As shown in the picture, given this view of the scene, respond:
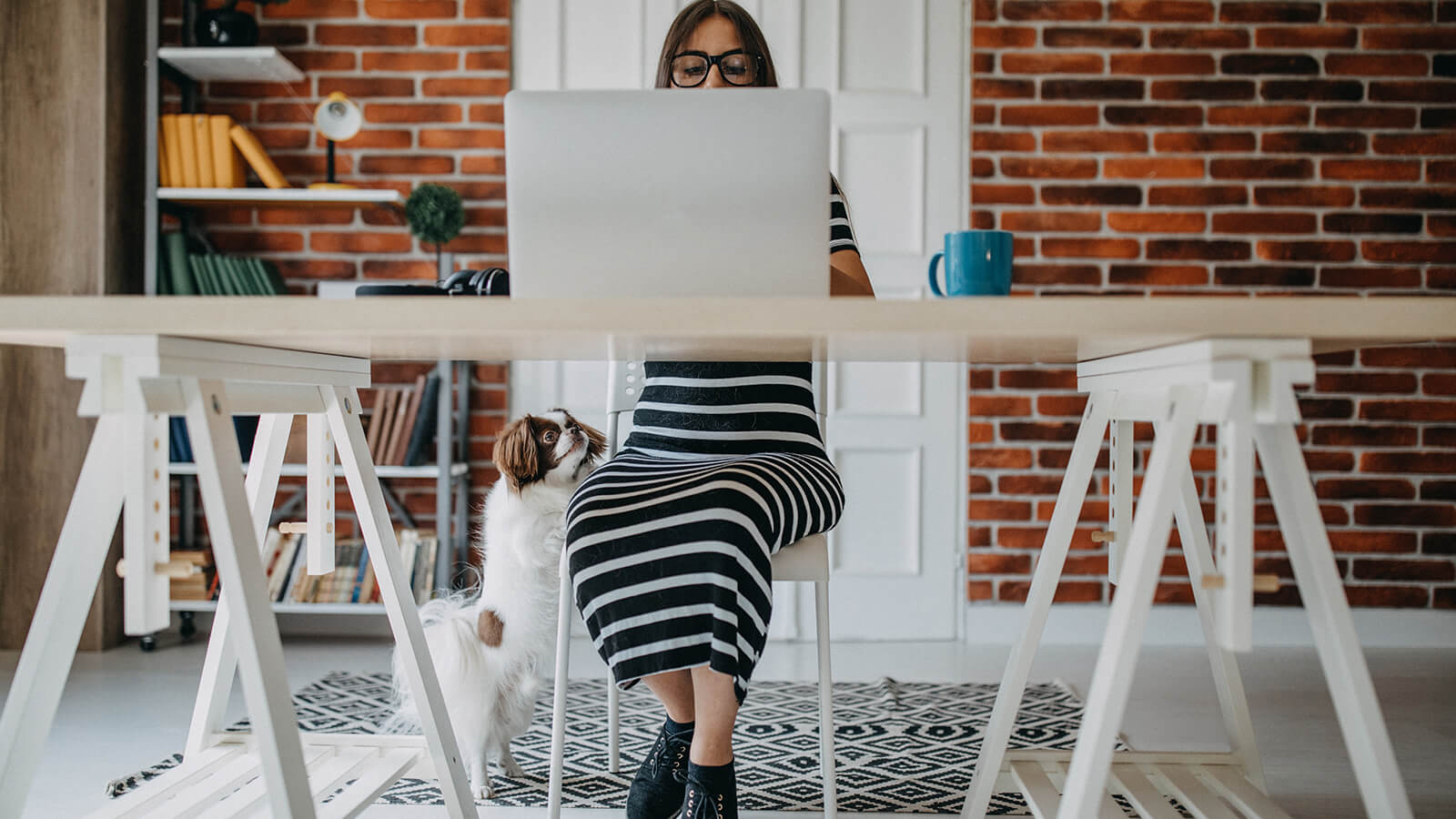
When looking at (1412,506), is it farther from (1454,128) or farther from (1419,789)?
(1419,789)

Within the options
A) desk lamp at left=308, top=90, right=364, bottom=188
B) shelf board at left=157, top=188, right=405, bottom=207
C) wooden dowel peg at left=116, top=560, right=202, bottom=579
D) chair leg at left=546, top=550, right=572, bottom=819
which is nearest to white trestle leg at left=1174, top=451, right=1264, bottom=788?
chair leg at left=546, top=550, right=572, bottom=819

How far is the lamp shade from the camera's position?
277 cm

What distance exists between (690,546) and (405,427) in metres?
1.71

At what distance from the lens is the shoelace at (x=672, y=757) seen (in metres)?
1.49

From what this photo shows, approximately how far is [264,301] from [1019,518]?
251cm

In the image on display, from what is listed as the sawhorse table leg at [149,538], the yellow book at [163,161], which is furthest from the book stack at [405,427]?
→ the sawhorse table leg at [149,538]

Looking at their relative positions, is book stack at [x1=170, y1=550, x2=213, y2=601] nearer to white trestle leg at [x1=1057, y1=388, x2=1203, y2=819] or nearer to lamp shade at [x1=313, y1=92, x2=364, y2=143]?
lamp shade at [x1=313, y1=92, x2=364, y2=143]

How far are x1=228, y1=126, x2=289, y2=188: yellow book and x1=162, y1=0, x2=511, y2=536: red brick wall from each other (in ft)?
0.73

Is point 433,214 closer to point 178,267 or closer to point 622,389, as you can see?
point 178,267

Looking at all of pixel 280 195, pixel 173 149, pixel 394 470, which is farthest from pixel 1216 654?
pixel 173 149

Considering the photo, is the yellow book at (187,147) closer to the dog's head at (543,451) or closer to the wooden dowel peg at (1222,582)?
the dog's head at (543,451)

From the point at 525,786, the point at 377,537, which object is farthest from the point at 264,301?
the point at 525,786

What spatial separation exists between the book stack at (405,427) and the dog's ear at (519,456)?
1115mm

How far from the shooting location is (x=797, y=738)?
2041 mm
